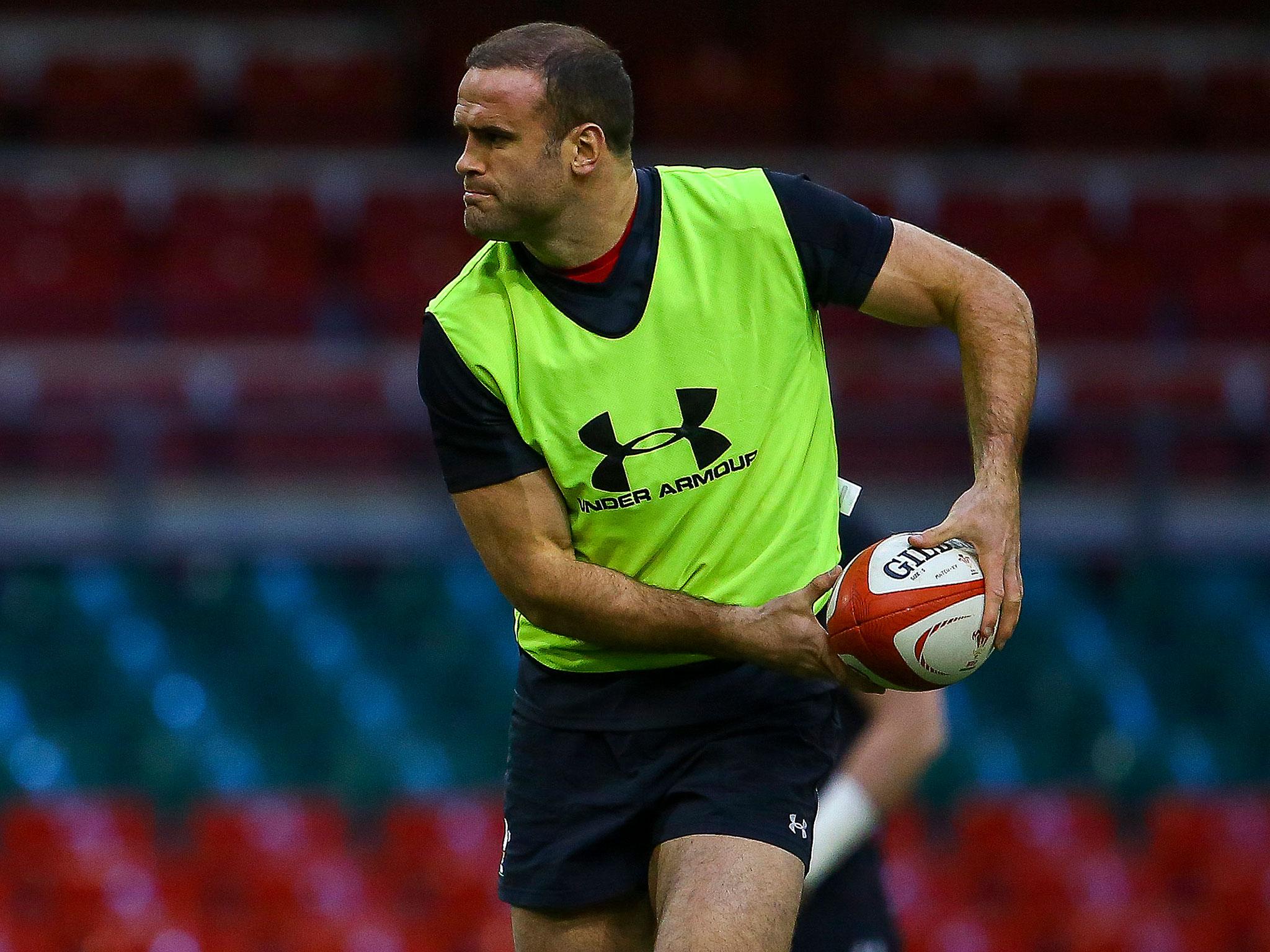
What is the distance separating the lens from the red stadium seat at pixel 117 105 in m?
12.3

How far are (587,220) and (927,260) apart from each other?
64 centimetres

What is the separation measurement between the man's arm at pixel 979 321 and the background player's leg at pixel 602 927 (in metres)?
0.96

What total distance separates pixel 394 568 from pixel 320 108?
5518 millimetres

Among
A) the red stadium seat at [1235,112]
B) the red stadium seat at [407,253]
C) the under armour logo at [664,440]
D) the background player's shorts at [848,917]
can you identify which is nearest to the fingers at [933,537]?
the under armour logo at [664,440]

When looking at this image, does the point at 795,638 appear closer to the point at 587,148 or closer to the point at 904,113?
the point at 587,148

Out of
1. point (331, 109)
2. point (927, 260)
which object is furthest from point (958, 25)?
point (927, 260)

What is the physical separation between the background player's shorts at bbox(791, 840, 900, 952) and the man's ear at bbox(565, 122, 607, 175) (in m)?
1.68

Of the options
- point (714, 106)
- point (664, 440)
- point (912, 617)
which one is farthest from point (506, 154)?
point (714, 106)

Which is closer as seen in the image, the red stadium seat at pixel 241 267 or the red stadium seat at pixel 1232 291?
the red stadium seat at pixel 241 267

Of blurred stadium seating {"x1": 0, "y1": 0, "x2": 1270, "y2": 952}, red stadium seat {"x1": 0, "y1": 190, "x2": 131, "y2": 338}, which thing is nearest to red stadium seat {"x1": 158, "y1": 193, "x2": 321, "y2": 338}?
blurred stadium seating {"x1": 0, "y1": 0, "x2": 1270, "y2": 952}

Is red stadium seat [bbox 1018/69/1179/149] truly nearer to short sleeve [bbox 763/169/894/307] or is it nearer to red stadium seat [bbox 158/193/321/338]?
red stadium seat [bbox 158/193/321/338]

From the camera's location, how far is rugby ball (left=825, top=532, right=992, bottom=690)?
121 inches

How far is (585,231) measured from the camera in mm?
3342

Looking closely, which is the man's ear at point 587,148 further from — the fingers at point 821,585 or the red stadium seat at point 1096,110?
the red stadium seat at point 1096,110
